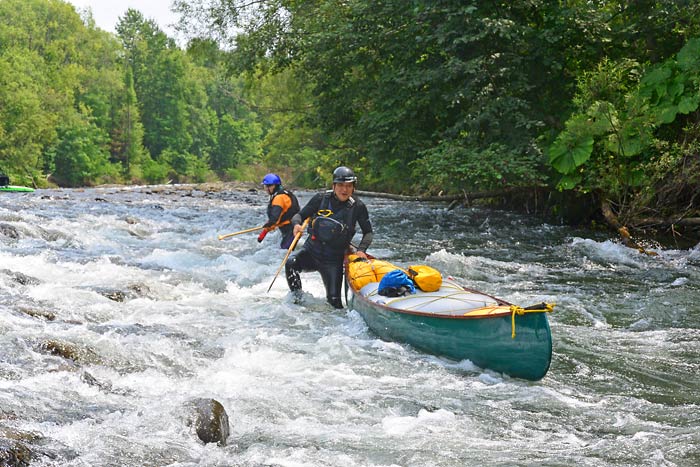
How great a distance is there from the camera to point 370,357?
6.80 metres

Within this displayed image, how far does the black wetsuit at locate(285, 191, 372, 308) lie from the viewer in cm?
849

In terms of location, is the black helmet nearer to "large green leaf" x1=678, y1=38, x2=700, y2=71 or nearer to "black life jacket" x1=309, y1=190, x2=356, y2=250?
"black life jacket" x1=309, y1=190, x2=356, y2=250

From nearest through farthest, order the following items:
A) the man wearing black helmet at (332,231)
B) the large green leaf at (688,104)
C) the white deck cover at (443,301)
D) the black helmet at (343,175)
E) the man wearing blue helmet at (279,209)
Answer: the white deck cover at (443,301), the black helmet at (343,175), the man wearing black helmet at (332,231), the man wearing blue helmet at (279,209), the large green leaf at (688,104)

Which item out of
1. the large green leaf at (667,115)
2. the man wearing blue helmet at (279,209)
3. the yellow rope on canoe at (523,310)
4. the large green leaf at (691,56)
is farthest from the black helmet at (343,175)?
the large green leaf at (691,56)

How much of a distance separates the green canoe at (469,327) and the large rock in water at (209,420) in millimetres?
2262

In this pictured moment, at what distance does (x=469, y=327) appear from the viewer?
6.28 metres

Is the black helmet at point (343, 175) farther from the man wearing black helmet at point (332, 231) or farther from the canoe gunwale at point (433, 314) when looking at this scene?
the canoe gunwale at point (433, 314)

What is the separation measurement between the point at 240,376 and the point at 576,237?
35.3 feet

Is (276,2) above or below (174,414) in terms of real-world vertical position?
above

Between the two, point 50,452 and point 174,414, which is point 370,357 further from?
point 50,452

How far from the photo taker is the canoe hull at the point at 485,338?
→ 593 cm

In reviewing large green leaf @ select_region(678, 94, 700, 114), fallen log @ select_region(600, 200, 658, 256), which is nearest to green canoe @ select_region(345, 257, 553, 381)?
fallen log @ select_region(600, 200, 658, 256)

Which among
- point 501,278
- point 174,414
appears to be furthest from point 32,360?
point 501,278

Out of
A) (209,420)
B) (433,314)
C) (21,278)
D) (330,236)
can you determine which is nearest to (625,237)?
(330,236)
